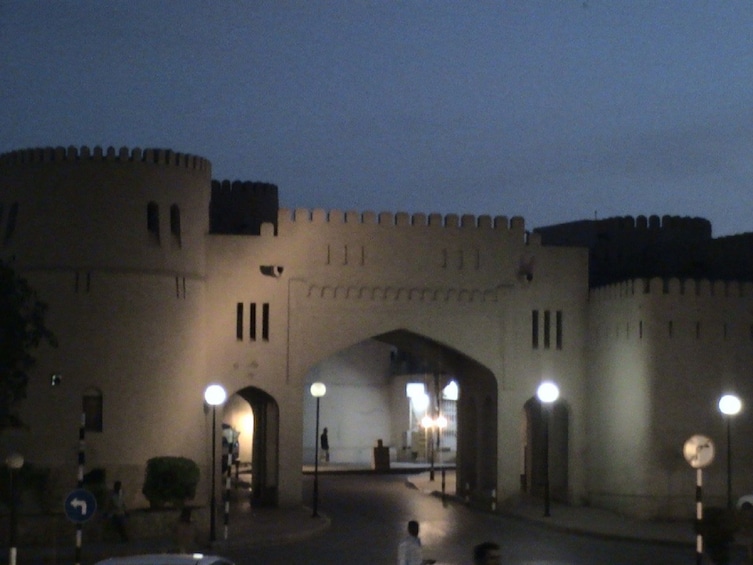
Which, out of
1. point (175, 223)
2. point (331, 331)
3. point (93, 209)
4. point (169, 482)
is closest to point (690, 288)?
point (331, 331)

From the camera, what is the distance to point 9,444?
28703 millimetres

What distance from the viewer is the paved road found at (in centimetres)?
2228

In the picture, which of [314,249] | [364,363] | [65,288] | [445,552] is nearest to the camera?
[445,552]

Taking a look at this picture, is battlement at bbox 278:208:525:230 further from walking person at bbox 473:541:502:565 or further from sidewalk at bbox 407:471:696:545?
walking person at bbox 473:541:502:565

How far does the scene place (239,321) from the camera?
31.3 m

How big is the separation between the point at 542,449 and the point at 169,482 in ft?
39.7

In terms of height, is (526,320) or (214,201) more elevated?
(214,201)

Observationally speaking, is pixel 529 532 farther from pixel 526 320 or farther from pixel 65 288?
pixel 65 288

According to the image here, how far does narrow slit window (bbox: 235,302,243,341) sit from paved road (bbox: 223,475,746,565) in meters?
4.63

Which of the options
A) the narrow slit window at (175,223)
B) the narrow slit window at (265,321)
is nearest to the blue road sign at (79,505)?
the narrow slit window at (175,223)

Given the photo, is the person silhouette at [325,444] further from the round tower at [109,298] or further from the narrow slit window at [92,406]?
the narrow slit window at [92,406]

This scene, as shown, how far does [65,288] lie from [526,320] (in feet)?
37.2

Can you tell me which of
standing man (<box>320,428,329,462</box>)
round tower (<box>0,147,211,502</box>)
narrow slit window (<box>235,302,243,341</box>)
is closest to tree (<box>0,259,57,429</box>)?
round tower (<box>0,147,211,502</box>)

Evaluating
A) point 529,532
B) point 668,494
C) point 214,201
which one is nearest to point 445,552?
point 529,532
